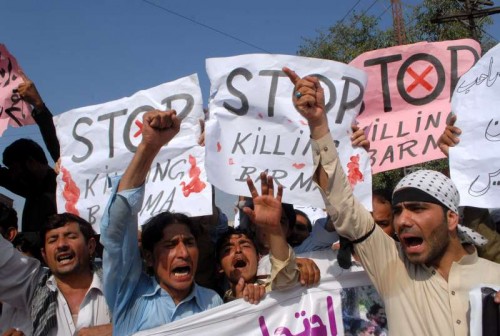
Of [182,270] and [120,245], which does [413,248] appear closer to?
[182,270]

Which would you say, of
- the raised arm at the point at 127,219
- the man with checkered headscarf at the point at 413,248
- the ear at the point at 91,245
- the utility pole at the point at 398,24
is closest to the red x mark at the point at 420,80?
the man with checkered headscarf at the point at 413,248

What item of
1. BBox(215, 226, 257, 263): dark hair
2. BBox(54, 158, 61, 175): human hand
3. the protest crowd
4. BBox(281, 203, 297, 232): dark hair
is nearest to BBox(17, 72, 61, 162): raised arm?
BBox(54, 158, 61, 175): human hand

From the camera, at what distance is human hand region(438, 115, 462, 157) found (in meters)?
3.50

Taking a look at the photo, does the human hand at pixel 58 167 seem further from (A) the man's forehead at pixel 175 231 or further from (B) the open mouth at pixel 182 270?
(B) the open mouth at pixel 182 270

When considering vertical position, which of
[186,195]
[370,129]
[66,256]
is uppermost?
[370,129]

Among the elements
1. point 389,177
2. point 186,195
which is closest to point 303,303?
point 186,195

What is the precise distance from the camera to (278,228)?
2838mm

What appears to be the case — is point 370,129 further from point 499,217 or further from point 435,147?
point 499,217

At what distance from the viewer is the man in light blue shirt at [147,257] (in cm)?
266

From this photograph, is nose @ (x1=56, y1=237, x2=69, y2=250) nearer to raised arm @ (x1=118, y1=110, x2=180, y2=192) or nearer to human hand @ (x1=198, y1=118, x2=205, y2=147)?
raised arm @ (x1=118, y1=110, x2=180, y2=192)

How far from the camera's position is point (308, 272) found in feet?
10.2

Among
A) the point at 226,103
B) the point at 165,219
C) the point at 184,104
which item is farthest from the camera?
the point at 184,104

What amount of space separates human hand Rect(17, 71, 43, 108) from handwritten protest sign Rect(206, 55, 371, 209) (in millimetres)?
1330

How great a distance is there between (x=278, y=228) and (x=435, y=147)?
4.70ft
